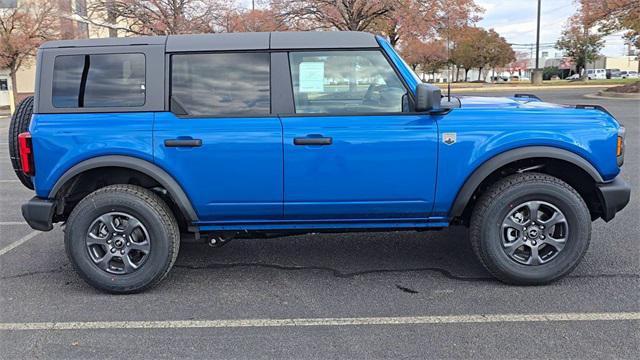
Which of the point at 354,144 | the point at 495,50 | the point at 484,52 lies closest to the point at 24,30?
the point at 354,144

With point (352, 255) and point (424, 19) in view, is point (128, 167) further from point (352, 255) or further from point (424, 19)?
point (424, 19)

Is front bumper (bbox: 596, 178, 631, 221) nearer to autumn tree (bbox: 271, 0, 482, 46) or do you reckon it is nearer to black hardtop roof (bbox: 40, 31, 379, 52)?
black hardtop roof (bbox: 40, 31, 379, 52)

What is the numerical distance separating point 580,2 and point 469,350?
28767 millimetres

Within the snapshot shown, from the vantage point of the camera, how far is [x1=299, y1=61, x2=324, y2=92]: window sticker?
13.2ft

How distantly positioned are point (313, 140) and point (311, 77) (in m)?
0.50

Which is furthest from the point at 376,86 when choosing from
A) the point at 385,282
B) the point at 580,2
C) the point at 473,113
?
the point at 580,2

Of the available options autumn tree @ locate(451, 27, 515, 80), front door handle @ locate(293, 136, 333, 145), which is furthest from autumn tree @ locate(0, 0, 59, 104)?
autumn tree @ locate(451, 27, 515, 80)

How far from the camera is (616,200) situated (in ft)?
13.1

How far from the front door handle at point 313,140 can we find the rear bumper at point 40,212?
1.85m

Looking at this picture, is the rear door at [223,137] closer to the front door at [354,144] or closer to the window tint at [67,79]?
the front door at [354,144]

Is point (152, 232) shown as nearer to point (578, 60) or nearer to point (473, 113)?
point (473, 113)

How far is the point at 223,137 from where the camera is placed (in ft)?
12.7

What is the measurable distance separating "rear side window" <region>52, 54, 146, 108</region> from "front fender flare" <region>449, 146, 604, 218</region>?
247 cm

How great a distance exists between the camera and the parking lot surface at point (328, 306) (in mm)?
3238
